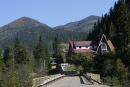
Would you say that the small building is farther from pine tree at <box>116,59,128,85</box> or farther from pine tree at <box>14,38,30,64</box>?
pine tree at <box>116,59,128,85</box>

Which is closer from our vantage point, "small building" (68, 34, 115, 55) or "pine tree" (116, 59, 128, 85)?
"pine tree" (116, 59, 128, 85)

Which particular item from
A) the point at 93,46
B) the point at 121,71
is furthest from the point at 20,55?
the point at 121,71

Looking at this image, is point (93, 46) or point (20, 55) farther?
point (20, 55)

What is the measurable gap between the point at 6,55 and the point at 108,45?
26033 mm

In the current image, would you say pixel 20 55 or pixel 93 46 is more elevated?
pixel 93 46

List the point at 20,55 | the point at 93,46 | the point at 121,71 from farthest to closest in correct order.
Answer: the point at 20,55 → the point at 93,46 → the point at 121,71

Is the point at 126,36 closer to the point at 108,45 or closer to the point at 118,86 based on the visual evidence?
the point at 108,45

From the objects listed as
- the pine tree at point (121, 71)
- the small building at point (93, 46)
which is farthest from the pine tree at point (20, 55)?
the pine tree at point (121, 71)

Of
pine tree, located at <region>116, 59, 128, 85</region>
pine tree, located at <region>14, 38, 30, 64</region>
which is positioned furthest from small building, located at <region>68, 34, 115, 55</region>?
pine tree, located at <region>116, 59, 128, 85</region>

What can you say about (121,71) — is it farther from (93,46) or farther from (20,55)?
(20,55)

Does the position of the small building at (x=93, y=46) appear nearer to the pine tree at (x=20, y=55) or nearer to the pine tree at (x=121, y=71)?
the pine tree at (x=20, y=55)

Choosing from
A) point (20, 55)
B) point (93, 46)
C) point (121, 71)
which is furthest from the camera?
point (20, 55)

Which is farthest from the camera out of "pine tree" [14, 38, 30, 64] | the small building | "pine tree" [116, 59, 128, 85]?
"pine tree" [14, 38, 30, 64]

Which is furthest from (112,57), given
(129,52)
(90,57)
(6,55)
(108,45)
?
(6,55)
